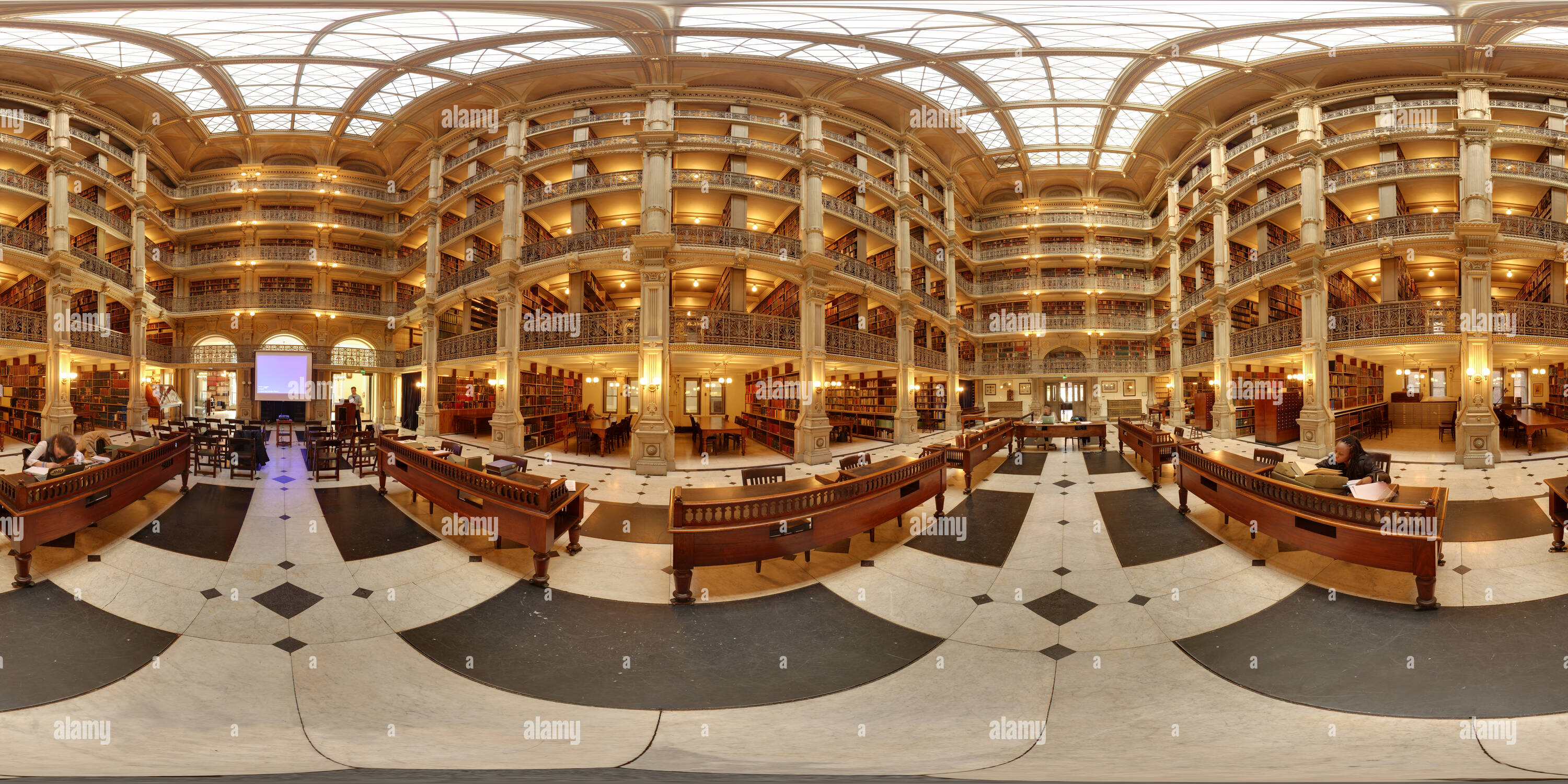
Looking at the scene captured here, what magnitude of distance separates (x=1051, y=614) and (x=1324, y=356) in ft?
47.8

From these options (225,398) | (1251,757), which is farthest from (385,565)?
(225,398)

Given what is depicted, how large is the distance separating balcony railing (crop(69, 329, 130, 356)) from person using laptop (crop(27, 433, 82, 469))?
1222 cm

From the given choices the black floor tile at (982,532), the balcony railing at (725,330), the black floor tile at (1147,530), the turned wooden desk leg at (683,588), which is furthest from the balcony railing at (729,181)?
the turned wooden desk leg at (683,588)

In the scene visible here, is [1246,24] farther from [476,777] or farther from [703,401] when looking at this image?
[703,401]

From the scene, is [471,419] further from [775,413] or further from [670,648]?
[670,648]

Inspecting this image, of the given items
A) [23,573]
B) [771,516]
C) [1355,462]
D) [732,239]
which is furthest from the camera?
[732,239]

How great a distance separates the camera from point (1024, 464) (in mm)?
10477

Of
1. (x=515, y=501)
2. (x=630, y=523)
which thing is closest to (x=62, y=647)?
(x=515, y=501)

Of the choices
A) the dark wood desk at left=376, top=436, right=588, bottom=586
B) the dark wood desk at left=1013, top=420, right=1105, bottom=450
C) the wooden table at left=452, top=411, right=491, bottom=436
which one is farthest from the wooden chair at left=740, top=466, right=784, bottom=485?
the wooden table at left=452, top=411, right=491, bottom=436

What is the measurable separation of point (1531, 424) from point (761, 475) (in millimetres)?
16725

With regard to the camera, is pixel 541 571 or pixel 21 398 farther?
pixel 21 398

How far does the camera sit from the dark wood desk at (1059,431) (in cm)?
1195

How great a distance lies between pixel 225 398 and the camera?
19406 millimetres

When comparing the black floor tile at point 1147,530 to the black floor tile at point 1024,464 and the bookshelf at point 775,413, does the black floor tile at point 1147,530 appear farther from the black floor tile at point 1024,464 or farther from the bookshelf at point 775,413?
the bookshelf at point 775,413
